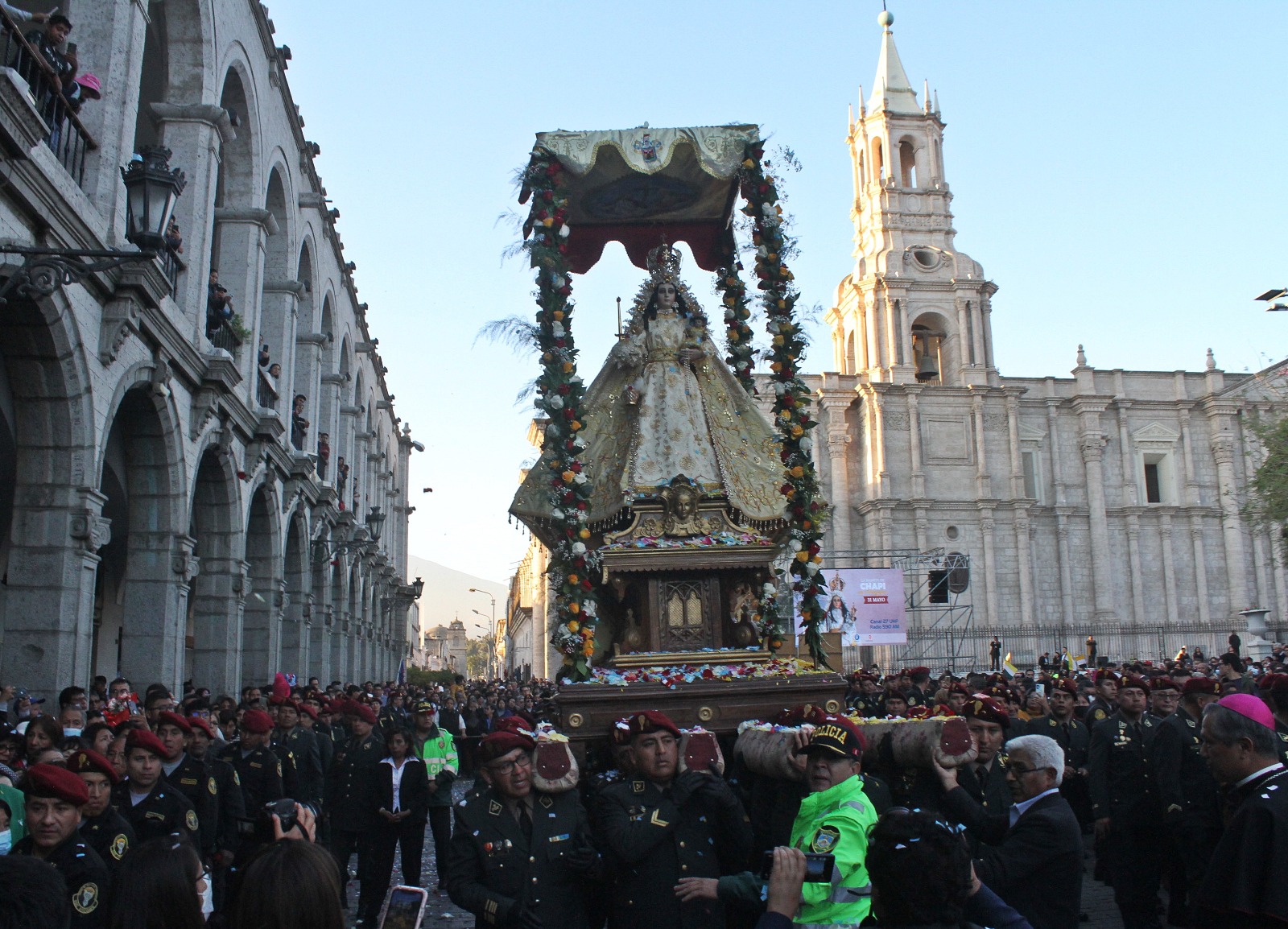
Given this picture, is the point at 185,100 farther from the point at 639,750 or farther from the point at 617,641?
the point at 639,750

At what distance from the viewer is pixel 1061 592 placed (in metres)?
45.2

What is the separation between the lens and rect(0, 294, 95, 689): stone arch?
36.8 ft

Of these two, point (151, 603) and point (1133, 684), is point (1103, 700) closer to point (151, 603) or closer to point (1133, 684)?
point (1133, 684)

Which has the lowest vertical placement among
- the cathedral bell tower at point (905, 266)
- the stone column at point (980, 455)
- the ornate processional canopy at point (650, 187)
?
the ornate processional canopy at point (650, 187)

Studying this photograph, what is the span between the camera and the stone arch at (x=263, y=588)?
20281 millimetres

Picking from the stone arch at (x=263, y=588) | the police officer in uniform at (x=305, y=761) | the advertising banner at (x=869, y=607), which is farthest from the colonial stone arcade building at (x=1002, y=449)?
the police officer in uniform at (x=305, y=761)

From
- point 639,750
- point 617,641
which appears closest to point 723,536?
point 617,641

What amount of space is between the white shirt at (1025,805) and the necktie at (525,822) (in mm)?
2189

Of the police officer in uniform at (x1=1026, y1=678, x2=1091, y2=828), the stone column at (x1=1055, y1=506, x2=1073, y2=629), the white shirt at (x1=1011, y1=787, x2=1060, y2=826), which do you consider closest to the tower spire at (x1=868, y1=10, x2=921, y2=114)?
the stone column at (x1=1055, y1=506, x2=1073, y2=629)

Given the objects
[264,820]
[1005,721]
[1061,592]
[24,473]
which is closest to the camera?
[264,820]

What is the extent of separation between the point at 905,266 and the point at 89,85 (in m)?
38.8

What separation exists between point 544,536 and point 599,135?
391 cm

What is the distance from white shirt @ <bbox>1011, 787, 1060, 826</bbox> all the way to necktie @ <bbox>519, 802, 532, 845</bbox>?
2189mm

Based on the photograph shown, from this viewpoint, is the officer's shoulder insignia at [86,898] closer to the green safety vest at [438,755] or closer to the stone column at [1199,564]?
the green safety vest at [438,755]
